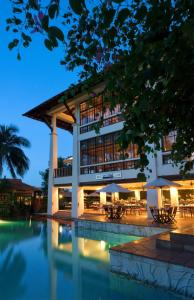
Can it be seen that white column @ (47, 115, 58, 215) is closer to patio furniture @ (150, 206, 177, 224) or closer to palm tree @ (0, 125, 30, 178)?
palm tree @ (0, 125, 30, 178)

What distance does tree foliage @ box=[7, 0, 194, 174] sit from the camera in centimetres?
234

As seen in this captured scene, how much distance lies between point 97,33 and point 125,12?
69 cm

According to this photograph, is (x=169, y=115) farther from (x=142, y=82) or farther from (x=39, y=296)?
(x=39, y=296)

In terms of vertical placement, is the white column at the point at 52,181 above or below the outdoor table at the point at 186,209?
above

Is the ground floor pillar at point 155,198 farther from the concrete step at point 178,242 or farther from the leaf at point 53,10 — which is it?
the leaf at point 53,10

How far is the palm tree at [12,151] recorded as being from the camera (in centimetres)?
2558

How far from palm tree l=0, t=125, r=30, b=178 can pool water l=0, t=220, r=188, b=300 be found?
13.5 m

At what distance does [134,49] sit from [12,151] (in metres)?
24.4

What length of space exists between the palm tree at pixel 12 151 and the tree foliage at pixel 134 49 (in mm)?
23772

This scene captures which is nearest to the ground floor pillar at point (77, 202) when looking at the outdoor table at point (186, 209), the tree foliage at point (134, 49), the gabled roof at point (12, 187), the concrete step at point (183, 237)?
the outdoor table at point (186, 209)

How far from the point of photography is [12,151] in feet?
84.4

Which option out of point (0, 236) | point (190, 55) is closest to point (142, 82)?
point (190, 55)

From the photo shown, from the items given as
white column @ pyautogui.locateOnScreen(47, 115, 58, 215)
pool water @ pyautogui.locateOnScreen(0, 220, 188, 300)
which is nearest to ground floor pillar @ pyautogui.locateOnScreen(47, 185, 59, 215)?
white column @ pyautogui.locateOnScreen(47, 115, 58, 215)

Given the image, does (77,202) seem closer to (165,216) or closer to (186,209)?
(186,209)
